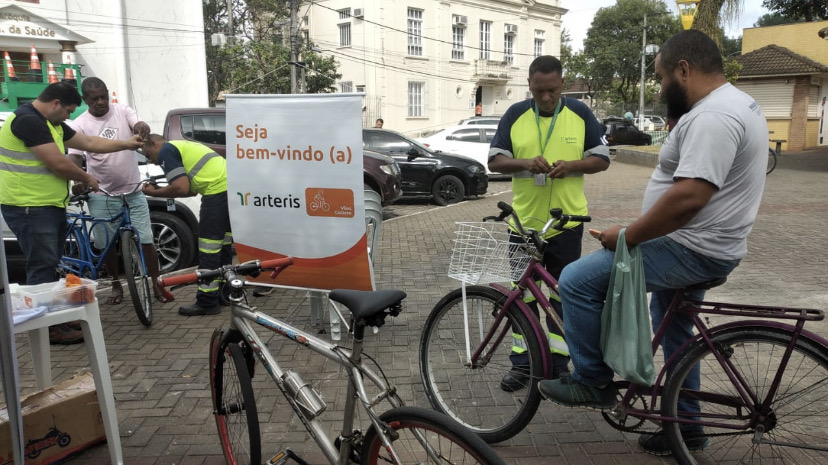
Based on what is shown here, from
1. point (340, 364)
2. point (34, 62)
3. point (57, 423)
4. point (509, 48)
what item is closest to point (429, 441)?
point (340, 364)

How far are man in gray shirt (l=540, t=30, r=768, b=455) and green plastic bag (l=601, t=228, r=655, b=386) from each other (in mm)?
66

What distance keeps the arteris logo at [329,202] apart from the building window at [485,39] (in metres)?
35.8

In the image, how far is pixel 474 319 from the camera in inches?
139

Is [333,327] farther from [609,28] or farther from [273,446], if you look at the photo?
[609,28]

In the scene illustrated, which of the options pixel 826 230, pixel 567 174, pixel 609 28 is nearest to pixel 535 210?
pixel 567 174

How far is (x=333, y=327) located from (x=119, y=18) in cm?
1608

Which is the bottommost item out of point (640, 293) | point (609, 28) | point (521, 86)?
point (640, 293)

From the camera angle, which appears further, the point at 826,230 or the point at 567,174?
the point at 826,230

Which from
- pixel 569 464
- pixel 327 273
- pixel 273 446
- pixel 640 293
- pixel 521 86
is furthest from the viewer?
pixel 521 86

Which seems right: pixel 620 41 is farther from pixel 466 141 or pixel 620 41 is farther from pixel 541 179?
pixel 541 179

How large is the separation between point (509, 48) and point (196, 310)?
38.0m

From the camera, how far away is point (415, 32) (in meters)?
35.1

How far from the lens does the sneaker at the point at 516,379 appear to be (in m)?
3.45

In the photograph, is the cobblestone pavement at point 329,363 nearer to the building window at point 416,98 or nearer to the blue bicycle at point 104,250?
the blue bicycle at point 104,250
